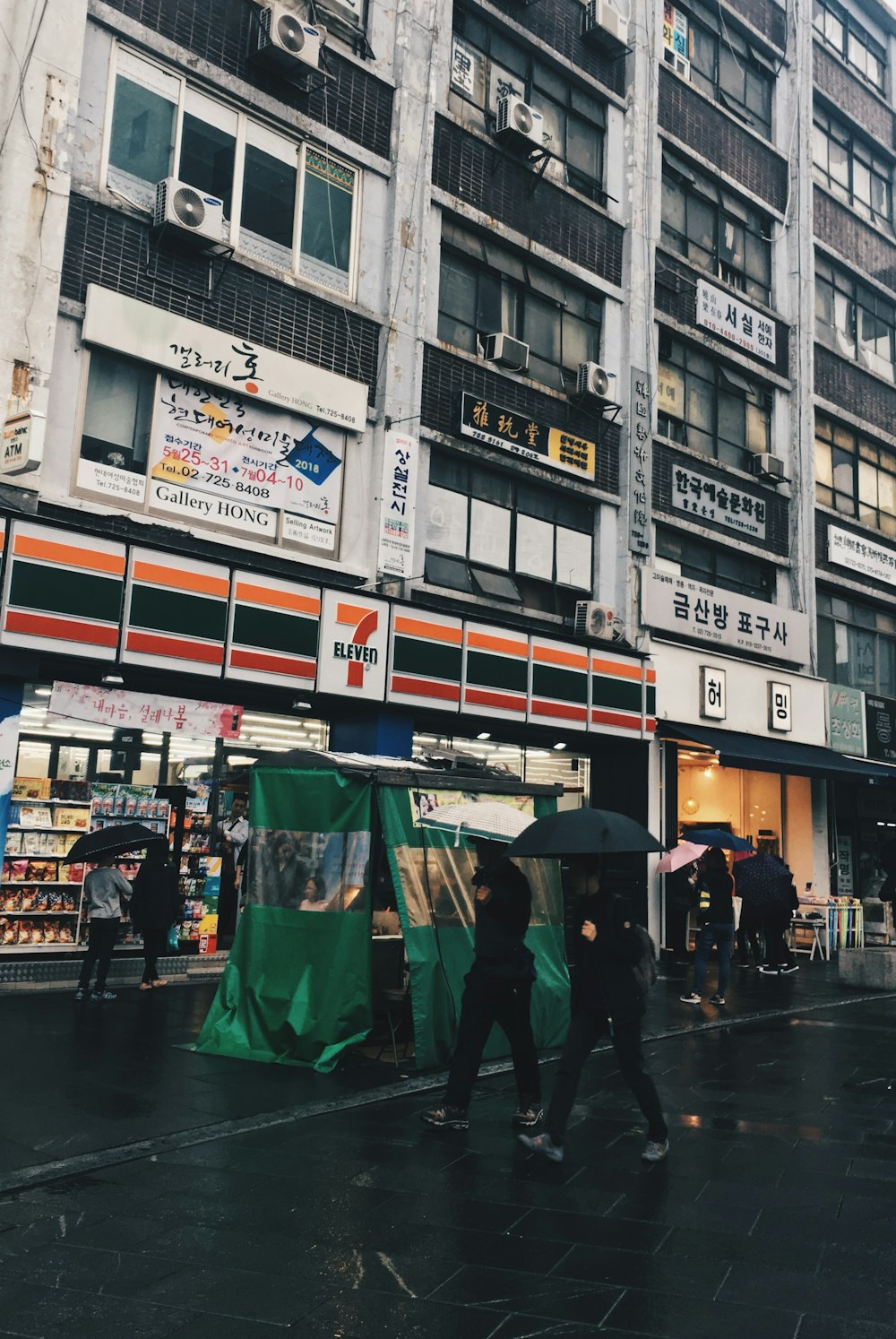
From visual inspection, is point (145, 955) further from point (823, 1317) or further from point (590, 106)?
point (590, 106)

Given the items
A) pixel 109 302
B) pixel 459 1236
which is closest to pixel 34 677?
pixel 109 302

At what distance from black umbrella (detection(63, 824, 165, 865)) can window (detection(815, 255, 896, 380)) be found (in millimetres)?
20132

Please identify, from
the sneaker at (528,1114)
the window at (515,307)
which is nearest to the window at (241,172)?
the window at (515,307)

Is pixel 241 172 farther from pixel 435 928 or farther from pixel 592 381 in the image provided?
pixel 435 928

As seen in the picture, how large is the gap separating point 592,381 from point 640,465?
186cm

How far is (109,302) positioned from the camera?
520 inches

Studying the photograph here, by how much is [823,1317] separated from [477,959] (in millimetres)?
3473

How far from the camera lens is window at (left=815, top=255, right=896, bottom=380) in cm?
2616

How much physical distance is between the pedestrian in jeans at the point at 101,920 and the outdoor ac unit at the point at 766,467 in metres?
16.1

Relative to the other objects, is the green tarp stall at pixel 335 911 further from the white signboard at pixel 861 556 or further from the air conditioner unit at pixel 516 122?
the white signboard at pixel 861 556

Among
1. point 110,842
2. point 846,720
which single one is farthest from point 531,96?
point 110,842

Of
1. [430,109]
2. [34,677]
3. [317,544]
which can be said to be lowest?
[34,677]

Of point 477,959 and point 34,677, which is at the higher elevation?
point 34,677

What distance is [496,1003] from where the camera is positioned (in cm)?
761
